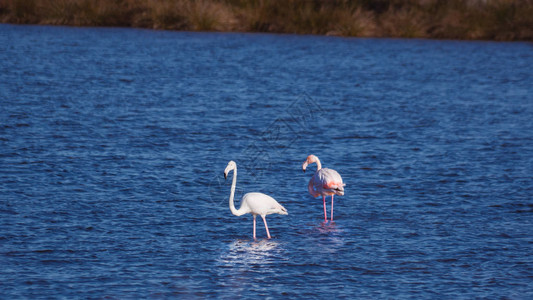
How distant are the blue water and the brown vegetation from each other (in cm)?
902

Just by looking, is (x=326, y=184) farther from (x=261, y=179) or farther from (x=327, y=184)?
(x=261, y=179)

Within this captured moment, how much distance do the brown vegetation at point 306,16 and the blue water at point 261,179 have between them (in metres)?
9.02

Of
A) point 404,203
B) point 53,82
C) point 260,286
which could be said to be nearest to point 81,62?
point 53,82

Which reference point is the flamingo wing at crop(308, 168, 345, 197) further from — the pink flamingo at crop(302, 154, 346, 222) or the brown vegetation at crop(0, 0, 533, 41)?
Result: the brown vegetation at crop(0, 0, 533, 41)

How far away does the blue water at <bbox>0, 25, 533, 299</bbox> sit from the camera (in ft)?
31.1

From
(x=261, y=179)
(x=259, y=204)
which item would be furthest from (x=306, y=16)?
(x=259, y=204)

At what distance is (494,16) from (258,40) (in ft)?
36.6

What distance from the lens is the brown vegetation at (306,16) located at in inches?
1516

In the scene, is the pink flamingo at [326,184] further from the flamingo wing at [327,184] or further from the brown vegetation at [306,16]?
the brown vegetation at [306,16]

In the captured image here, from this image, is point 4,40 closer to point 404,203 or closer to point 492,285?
point 404,203

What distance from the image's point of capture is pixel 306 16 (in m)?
39.5

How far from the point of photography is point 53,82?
24.9 meters

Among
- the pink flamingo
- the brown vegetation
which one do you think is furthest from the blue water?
the brown vegetation

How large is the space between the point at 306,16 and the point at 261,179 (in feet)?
85.8
